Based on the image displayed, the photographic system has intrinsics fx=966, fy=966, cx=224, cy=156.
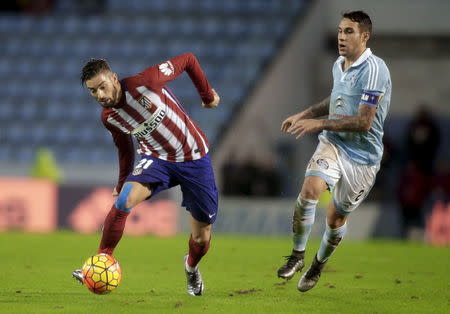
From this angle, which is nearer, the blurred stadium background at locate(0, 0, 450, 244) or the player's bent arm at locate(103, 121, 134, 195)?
the player's bent arm at locate(103, 121, 134, 195)

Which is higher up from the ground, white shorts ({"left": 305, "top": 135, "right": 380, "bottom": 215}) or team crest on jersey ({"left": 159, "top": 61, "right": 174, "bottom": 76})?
team crest on jersey ({"left": 159, "top": 61, "right": 174, "bottom": 76})

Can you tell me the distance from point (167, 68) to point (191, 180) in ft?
2.69

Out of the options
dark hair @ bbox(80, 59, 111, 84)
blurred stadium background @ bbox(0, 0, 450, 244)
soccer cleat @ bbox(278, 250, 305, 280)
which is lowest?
blurred stadium background @ bbox(0, 0, 450, 244)

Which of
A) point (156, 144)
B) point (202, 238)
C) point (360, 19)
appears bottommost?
point (202, 238)

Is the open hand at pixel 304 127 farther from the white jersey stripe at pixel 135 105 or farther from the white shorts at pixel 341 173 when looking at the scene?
the white jersey stripe at pixel 135 105

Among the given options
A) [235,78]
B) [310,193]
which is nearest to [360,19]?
[310,193]

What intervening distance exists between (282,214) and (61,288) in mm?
7851

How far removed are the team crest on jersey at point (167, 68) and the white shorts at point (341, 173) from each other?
1.21 metres

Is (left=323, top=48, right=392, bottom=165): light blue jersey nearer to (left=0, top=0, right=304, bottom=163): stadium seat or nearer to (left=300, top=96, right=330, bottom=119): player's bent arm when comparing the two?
(left=300, top=96, right=330, bottom=119): player's bent arm

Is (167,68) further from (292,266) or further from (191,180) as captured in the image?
(292,266)

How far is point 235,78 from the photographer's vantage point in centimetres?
1862

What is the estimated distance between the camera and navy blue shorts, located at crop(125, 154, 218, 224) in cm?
682

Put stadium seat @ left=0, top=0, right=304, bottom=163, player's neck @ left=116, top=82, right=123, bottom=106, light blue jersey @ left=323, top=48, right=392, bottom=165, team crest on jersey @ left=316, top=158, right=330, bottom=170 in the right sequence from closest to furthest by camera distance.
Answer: player's neck @ left=116, top=82, right=123, bottom=106, light blue jersey @ left=323, top=48, right=392, bottom=165, team crest on jersey @ left=316, top=158, right=330, bottom=170, stadium seat @ left=0, top=0, right=304, bottom=163

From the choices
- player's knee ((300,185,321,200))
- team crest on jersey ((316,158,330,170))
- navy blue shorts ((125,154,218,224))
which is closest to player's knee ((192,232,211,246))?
navy blue shorts ((125,154,218,224))
